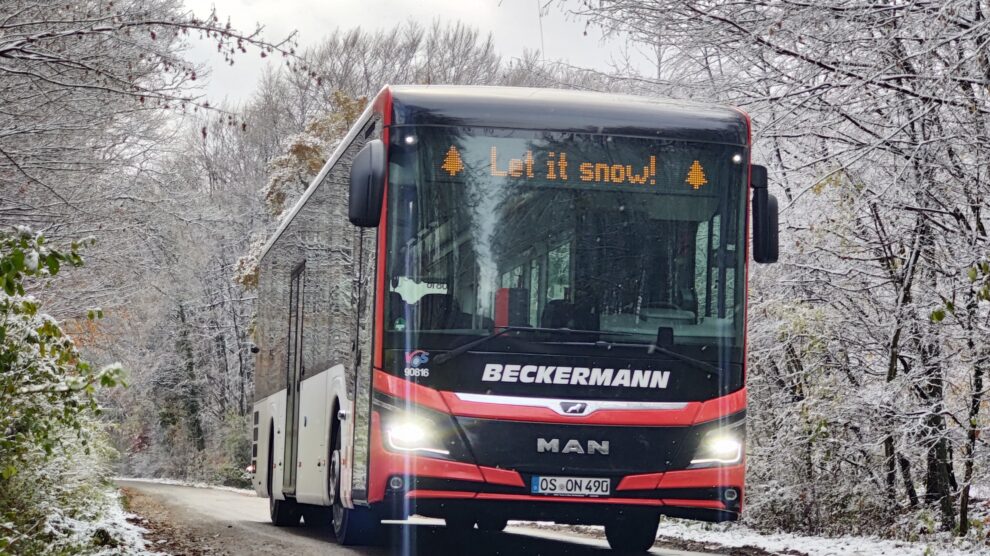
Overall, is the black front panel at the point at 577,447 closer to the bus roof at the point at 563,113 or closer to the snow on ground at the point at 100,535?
the bus roof at the point at 563,113

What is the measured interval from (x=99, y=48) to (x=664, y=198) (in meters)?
6.40

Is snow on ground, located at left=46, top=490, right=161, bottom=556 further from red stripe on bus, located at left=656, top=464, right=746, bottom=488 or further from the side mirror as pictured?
the side mirror

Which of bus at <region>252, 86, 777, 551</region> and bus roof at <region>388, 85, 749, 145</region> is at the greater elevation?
bus roof at <region>388, 85, 749, 145</region>

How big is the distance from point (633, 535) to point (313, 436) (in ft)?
10.6

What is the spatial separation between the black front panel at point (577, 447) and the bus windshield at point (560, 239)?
0.65 meters

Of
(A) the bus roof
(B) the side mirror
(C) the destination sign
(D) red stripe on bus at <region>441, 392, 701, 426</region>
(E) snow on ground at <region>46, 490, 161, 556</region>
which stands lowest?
(E) snow on ground at <region>46, 490, 161, 556</region>

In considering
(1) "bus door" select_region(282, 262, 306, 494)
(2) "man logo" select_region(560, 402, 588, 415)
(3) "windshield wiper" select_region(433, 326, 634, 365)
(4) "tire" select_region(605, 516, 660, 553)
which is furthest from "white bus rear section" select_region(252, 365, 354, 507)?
(4) "tire" select_region(605, 516, 660, 553)

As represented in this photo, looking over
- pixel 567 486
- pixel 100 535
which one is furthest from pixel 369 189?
pixel 100 535

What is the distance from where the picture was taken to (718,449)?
970 centimetres

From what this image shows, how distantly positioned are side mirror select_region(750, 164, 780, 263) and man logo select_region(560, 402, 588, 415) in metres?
1.76

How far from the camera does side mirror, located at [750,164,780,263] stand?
997 centimetres

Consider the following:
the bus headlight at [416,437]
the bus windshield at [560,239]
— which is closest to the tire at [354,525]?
the bus headlight at [416,437]

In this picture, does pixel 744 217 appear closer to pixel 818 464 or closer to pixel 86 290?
pixel 818 464

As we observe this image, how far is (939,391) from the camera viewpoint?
48.1 ft
